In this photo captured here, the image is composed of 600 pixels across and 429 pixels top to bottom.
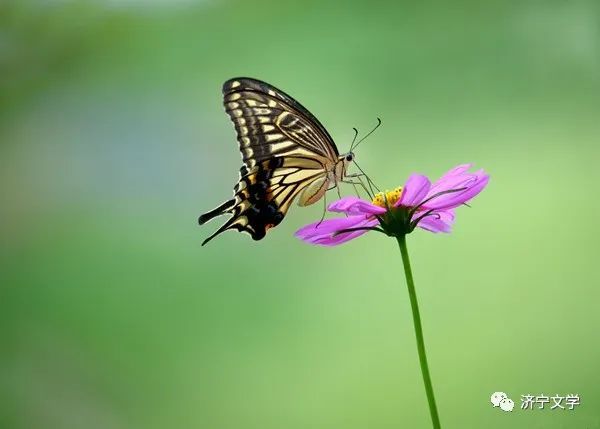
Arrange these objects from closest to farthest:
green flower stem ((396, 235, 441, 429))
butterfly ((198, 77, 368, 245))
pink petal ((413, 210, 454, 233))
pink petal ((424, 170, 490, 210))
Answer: green flower stem ((396, 235, 441, 429)) → pink petal ((424, 170, 490, 210)) → pink petal ((413, 210, 454, 233)) → butterfly ((198, 77, 368, 245))

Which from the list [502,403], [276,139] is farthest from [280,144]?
[502,403]

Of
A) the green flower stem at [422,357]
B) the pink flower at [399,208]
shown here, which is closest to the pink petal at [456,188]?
the pink flower at [399,208]

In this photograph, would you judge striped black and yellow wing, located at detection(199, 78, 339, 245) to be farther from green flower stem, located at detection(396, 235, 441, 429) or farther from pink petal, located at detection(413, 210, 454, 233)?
green flower stem, located at detection(396, 235, 441, 429)

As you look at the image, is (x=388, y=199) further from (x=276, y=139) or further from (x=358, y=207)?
(x=276, y=139)

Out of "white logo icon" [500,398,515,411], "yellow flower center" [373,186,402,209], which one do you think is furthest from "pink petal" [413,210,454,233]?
"white logo icon" [500,398,515,411]

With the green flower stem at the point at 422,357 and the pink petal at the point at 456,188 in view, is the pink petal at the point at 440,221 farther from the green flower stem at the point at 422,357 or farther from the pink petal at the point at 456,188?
the green flower stem at the point at 422,357

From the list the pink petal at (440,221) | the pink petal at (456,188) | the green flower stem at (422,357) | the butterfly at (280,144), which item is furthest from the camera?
the butterfly at (280,144)

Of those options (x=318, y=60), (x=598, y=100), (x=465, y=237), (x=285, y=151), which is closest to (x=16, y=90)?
(x=318, y=60)
